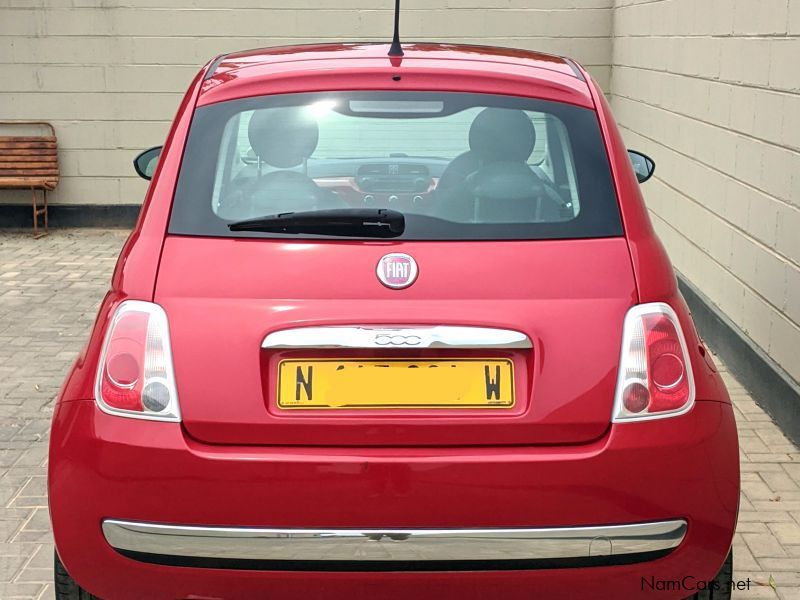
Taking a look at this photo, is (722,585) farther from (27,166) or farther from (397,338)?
(27,166)

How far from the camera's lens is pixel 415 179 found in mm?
3508

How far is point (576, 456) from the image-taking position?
8.76 ft

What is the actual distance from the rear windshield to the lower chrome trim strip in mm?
701

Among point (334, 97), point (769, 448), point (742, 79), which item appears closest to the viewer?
point (334, 97)

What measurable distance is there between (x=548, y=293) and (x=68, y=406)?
116 centimetres

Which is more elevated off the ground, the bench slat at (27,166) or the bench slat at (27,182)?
the bench slat at (27,166)

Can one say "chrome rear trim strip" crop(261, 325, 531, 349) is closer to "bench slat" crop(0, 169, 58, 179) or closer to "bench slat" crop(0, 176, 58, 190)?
"bench slat" crop(0, 176, 58, 190)

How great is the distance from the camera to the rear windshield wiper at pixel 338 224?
2.88m

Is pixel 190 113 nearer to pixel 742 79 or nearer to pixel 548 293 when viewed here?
pixel 548 293

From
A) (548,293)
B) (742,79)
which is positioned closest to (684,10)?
(742,79)

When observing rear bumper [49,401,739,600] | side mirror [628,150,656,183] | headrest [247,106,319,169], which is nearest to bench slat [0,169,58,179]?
side mirror [628,150,656,183]

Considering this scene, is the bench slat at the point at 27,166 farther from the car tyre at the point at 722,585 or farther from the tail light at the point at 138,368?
the car tyre at the point at 722,585

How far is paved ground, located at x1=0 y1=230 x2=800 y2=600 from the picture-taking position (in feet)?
12.7

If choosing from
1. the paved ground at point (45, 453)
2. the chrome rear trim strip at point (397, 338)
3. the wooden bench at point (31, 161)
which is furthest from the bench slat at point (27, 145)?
the chrome rear trim strip at point (397, 338)
